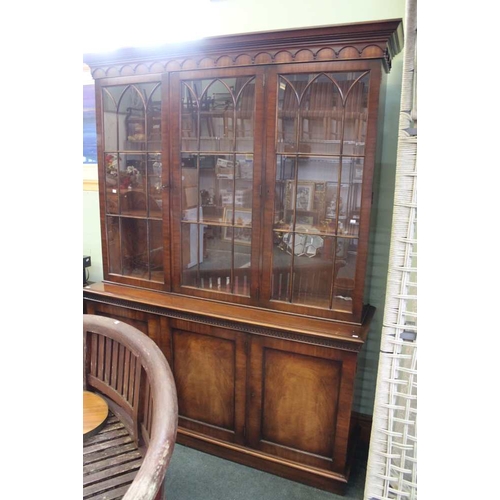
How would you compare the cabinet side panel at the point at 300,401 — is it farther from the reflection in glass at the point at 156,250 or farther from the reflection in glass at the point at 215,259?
the reflection in glass at the point at 156,250

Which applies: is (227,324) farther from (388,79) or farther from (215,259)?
(388,79)

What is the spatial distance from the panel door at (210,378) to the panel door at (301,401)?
0.08 m

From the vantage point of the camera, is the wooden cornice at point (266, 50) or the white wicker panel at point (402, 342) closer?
the white wicker panel at point (402, 342)

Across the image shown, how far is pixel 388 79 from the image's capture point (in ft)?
7.06

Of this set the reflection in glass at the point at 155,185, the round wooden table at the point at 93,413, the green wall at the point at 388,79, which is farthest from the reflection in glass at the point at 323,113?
the round wooden table at the point at 93,413

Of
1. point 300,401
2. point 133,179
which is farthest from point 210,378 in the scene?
point 133,179

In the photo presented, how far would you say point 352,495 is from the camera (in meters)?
2.01

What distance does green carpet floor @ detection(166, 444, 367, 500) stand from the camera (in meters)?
1.98

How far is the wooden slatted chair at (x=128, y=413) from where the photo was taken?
0.85 meters

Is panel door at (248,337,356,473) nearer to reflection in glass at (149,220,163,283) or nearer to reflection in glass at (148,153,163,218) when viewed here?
reflection in glass at (149,220,163,283)

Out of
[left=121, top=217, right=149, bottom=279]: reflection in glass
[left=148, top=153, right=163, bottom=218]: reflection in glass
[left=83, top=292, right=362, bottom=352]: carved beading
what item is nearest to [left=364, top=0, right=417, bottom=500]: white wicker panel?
[left=83, top=292, right=362, bottom=352]: carved beading

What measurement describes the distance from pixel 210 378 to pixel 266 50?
1.71m
